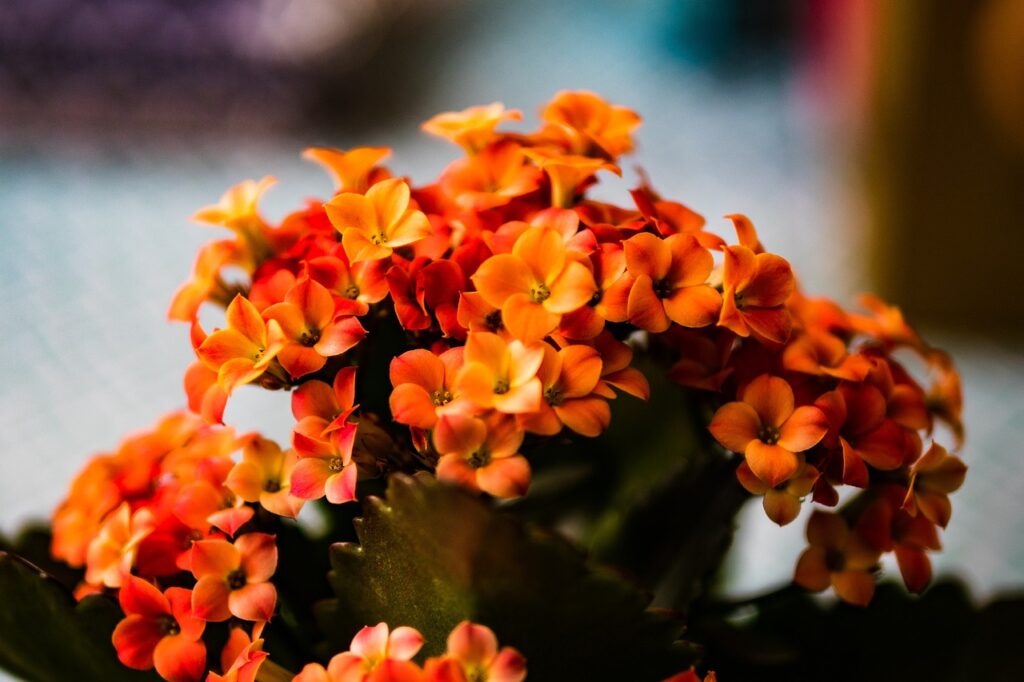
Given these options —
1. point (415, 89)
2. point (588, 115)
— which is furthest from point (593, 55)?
point (588, 115)

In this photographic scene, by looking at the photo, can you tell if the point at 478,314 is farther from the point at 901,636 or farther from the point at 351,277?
the point at 901,636

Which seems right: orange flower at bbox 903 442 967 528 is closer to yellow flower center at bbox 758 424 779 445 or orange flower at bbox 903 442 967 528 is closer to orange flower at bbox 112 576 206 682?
yellow flower center at bbox 758 424 779 445

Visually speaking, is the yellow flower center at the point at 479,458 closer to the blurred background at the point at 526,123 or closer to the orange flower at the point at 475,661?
the orange flower at the point at 475,661

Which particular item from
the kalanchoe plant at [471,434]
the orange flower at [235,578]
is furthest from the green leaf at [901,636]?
the orange flower at [235,578]

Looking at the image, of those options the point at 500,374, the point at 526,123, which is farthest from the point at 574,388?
the point at 526,123

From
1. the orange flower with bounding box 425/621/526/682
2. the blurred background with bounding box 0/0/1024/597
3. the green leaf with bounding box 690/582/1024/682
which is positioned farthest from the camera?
the blurred background with bounding box 0/0/1024/597

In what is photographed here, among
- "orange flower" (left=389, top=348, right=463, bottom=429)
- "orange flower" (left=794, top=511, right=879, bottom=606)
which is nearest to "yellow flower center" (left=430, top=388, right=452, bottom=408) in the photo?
"orange flower" (left=389, top=348, right=463, bottom=429)
